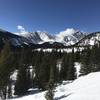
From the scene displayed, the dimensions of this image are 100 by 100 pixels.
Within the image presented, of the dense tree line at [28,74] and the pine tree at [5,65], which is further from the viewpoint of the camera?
the pine tree at [5,65]

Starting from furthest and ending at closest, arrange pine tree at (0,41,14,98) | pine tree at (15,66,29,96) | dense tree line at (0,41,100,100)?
pine tree at (15,66,29,96) → pine tree at (0,41,14,98) → dense tree line at (0,41,100,100)

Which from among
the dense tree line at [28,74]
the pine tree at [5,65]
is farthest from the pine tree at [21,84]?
the pine tree at [5,65]

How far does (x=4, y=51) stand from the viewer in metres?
49.9

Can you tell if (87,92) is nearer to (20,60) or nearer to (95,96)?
(95,96)

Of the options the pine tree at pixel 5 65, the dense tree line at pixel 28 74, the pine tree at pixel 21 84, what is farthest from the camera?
the pine tree at pixel 21 84

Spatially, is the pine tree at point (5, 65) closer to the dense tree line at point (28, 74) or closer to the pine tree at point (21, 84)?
the dense tree line at point (28, 74)

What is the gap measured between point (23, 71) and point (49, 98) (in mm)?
30381

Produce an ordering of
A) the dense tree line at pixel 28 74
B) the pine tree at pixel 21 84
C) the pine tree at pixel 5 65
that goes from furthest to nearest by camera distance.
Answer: the pine tree at pixel 21 84, the pine tree at pixel 5 65, the dense tree line at pixel 28 74

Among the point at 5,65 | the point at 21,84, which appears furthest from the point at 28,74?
the point at 5,65

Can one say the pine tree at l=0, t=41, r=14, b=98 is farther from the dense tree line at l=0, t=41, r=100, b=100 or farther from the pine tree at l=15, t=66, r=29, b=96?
the pine tree at l=15, t=66, r=29, b=96

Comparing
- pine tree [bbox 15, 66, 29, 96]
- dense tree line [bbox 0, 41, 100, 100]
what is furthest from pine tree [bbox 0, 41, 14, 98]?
pine tree [bbox 15, 66, 29, 96]

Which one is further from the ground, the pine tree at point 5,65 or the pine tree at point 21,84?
the pine tree at point 5,65

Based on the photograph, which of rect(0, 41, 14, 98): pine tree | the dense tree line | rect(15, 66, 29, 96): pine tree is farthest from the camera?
rect(15, 66, 29, 96): pine tree

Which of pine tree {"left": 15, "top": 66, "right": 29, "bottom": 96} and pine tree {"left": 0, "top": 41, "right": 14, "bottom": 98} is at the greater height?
pine tree {"left": 0, "top": 41, "right": 14, "bottom": 98}
